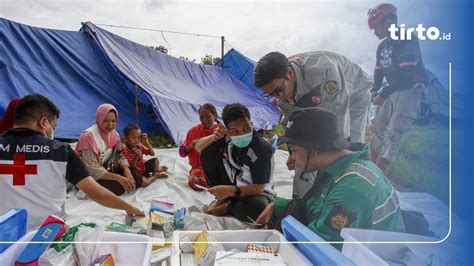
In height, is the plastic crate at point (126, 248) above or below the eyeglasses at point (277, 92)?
below

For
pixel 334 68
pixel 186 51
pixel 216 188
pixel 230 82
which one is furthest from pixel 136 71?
pixel 334 68

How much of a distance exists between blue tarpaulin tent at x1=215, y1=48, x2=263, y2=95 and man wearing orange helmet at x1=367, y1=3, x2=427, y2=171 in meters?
0.38

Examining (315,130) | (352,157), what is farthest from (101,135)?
(352,157)

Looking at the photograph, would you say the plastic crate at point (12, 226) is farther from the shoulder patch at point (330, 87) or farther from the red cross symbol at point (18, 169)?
the shoulder patch at point (330, 87)

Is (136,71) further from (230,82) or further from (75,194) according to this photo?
(75,194)

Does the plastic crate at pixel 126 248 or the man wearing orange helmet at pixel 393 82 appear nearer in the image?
the man wearing orange helmet at pixel 393 82

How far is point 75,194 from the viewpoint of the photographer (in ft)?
3.95

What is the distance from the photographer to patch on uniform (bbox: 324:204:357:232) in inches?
41.7

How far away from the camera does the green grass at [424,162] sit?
1.06 meters

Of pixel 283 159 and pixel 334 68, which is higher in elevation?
pixel 334 68

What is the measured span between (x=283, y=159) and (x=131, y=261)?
62 cm

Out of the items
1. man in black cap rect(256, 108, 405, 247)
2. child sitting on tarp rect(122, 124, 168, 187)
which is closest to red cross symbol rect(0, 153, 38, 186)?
child sitting on tarp rect(122, 124, 168, 187)

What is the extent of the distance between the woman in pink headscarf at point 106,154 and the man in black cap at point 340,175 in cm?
55

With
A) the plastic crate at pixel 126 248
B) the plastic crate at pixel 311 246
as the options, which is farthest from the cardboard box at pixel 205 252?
the plastic crate at pixel 311 246
